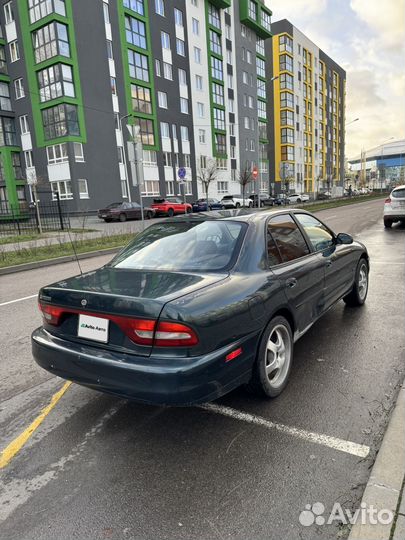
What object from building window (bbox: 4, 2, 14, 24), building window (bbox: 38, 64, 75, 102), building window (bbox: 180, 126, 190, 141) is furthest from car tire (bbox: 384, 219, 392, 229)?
building window (bbox: 4, 2, 14, 24)

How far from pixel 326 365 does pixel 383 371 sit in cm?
51

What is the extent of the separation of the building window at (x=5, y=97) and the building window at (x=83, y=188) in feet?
36.7

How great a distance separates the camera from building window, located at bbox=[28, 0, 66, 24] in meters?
29.9

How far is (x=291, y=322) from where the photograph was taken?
3.41m

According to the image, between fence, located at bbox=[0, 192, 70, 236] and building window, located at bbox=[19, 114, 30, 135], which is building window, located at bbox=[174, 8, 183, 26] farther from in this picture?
fence, located at bbox=[0, 192, 70, 236]

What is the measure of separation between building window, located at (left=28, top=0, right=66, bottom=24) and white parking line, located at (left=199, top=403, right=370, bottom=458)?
1414 inches

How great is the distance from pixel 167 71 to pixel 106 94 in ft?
33.3

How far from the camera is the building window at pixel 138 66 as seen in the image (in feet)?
119

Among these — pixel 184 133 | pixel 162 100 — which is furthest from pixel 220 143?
pixel 162 100

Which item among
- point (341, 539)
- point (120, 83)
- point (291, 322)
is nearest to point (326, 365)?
point (291, 322)

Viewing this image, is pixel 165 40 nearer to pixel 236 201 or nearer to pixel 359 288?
pixel 236 201

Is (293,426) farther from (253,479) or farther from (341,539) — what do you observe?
(341,539)

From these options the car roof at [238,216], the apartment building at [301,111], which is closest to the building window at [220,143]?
the apartment building at [301,111]

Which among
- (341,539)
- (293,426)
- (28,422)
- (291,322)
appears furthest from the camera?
(291,322)
